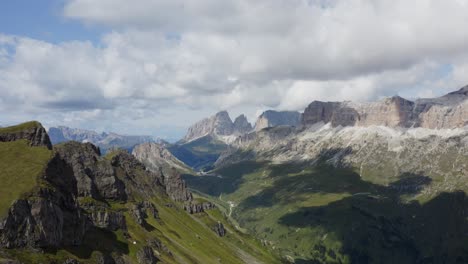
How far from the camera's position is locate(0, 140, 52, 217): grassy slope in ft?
417

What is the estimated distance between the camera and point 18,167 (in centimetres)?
14212

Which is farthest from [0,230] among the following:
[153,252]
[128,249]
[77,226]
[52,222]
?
[153,252]

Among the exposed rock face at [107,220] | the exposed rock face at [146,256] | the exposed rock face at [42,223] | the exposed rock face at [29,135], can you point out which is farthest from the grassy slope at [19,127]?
the exposed rock face at [146,256]

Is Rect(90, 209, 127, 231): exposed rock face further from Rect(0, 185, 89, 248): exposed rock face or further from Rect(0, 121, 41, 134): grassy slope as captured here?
Rect(0, 121, 41, 134): grassy slope

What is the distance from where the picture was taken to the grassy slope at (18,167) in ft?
417

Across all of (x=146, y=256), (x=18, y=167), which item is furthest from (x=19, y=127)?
(x=146, y=256)

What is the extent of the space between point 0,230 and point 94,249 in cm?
3874

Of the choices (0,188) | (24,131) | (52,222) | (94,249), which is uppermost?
(24,131)

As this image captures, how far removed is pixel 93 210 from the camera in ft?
621

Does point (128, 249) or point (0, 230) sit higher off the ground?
point (0, 230)

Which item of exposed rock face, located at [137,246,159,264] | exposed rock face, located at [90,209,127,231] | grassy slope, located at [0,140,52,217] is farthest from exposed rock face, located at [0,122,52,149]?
exposed rock face, located at [137,246,159,264]

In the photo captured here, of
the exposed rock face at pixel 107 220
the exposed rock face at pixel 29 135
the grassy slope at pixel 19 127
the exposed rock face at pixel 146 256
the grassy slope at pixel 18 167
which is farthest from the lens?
the exposed rock face at pixel 107 220

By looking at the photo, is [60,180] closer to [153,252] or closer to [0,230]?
[0,230]

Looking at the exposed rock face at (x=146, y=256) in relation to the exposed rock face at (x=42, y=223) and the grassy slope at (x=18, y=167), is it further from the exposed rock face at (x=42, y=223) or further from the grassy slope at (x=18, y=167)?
the grassy slope at (x=18, y=167)
